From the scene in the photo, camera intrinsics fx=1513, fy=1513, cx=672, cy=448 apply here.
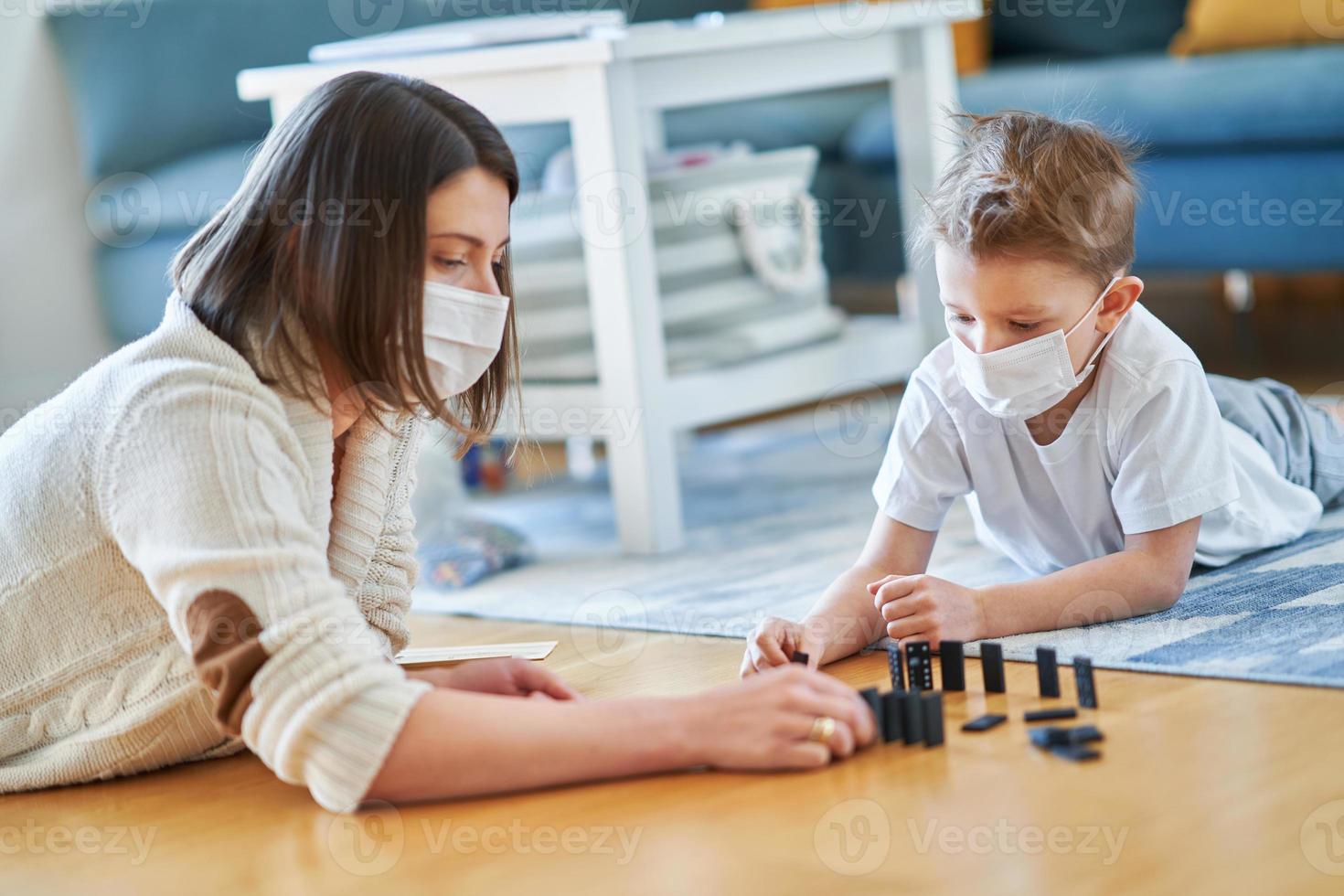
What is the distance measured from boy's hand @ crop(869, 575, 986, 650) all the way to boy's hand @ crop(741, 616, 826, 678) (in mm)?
63

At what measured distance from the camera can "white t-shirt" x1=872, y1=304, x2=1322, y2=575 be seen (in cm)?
120

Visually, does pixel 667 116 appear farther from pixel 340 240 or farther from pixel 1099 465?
→ pixel 340 240

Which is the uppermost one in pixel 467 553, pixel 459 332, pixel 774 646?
pixel 459 332

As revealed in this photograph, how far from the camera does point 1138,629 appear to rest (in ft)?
3.91

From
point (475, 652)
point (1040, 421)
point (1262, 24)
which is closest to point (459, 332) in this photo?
point (475, 652)

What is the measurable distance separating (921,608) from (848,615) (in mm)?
90

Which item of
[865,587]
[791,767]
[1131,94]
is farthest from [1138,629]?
[1131,94]

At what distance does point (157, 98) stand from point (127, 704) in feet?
7.06

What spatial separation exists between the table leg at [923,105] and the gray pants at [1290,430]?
1.98 ft

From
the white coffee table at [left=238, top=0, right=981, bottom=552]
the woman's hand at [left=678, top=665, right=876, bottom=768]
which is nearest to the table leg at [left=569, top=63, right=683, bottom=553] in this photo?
the white coffee table at [left=238, top=0, right=981, bottom=552]

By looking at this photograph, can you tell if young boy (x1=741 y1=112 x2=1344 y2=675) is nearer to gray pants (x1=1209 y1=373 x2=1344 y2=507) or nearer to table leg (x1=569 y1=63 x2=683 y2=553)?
gray pants (x1=1209 y1=373 x2=1344 y2=507)

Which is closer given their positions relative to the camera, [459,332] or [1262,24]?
[459,332]

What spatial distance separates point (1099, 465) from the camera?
4.13ft

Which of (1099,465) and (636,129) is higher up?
(636,129)
